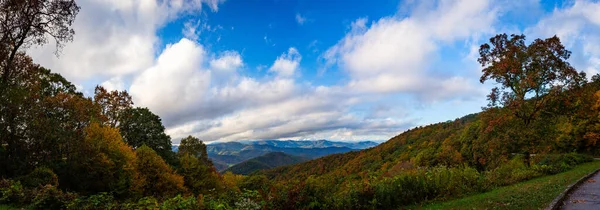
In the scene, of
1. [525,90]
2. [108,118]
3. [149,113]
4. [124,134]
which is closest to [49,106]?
[108,118]

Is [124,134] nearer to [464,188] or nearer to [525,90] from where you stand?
[464,188]

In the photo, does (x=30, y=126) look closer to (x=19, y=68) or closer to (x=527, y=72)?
(x=19, y=68)

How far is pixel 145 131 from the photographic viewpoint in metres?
48.5

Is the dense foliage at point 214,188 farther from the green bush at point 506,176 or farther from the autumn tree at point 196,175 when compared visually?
the autumn tree at point 196,175

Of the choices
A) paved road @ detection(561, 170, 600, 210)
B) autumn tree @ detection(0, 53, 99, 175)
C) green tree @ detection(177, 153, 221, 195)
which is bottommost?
green tree @ detection(177, 153, 221, 195)

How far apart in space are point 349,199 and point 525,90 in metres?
18.1

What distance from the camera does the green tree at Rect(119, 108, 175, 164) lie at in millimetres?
45747

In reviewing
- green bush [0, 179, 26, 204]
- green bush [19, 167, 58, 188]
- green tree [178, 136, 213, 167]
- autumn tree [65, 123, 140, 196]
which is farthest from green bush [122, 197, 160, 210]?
green tree [178, 136, 213, 167]

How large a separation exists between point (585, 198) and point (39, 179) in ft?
89.1

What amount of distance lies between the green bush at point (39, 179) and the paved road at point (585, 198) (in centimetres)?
2460

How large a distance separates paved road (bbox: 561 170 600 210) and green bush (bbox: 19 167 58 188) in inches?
969

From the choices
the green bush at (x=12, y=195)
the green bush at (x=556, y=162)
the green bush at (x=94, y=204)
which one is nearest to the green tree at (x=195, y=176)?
the green bush at (x=12, y=195)

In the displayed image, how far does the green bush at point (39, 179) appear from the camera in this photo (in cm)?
1720

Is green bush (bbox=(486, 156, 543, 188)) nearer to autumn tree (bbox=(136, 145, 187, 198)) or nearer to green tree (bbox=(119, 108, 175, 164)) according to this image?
autumn tree (bbox=(136, 145, 187, 198))
